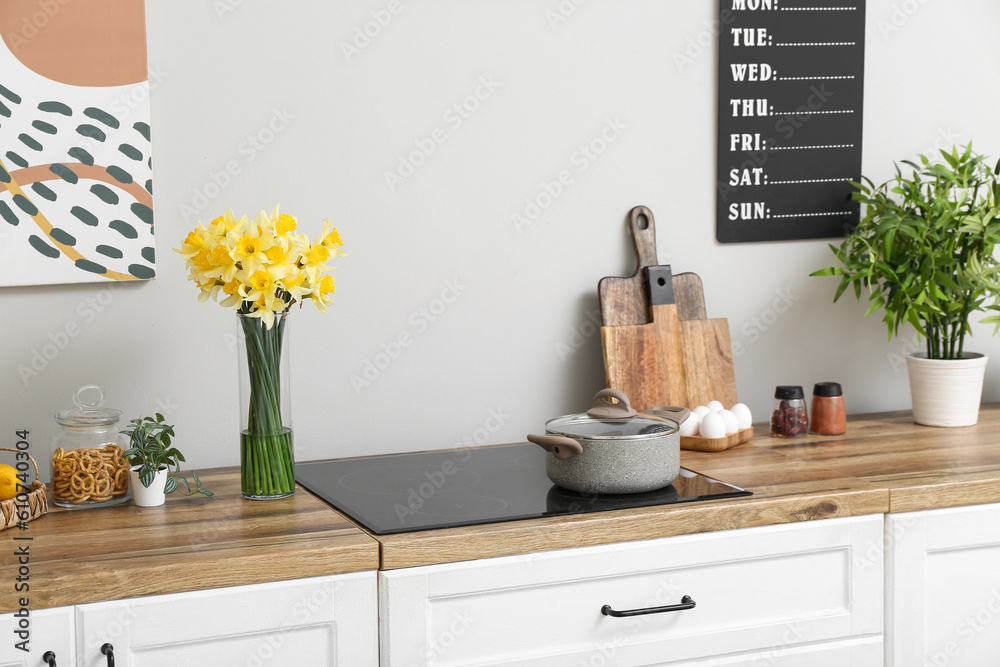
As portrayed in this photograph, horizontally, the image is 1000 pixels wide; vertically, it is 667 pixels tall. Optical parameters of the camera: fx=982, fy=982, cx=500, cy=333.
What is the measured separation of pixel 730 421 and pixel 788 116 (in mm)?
731

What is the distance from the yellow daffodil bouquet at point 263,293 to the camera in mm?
1495

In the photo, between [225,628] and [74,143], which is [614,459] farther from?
[74,143]

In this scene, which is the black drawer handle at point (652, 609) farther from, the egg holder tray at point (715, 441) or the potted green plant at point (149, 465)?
the potted green plant at point (149, 465)

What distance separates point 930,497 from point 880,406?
77cm

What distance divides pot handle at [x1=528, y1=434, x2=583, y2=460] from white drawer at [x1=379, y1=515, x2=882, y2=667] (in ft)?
0.56

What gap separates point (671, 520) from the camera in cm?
148

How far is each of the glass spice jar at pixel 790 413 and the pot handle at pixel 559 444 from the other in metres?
0.66

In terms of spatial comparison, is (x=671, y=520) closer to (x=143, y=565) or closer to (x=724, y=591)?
(x=724, y=591)

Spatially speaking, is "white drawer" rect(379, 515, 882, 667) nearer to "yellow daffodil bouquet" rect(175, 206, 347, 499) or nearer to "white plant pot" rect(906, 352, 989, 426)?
"yellow daffodil bouquet" rect(175, 206, 347, 499)

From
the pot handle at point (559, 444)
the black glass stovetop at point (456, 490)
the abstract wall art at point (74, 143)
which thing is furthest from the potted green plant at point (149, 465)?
the pot handle at point (559, 444)

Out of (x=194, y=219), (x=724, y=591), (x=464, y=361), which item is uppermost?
(x=194, y=219)

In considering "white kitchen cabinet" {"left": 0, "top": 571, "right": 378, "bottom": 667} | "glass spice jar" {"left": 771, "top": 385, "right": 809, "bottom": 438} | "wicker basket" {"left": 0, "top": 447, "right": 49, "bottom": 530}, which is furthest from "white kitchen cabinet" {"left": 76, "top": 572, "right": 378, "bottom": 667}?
"glass spice jar" {"left": 771, "top": 385, "right": 809, "bottom": 438}

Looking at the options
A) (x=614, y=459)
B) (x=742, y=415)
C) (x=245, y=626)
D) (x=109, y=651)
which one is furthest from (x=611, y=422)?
(x=109, y=651)

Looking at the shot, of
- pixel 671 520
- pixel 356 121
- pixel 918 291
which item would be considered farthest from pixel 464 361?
pixel 918 291
